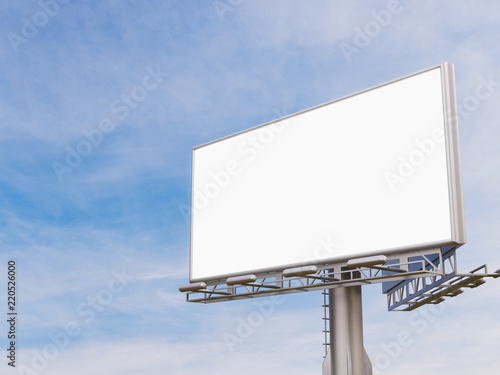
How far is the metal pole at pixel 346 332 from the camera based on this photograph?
987 cm

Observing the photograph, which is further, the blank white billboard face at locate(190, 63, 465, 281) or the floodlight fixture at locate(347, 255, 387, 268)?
the blank white billboard face at locate(190, 63, 465, 281)

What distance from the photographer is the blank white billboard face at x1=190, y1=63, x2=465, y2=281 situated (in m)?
8.74

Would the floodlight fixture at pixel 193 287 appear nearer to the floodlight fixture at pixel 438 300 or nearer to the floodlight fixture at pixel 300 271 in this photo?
the floodlight fixture at pixel 300 271

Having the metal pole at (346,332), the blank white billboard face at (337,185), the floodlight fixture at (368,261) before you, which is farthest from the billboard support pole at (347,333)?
the floodlight fixture at (368,261)

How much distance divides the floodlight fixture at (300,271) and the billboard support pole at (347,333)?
1.05 metres

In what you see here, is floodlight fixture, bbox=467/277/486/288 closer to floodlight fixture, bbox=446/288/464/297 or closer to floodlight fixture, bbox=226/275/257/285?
floodlight fixture, bbox=446/288/464/297

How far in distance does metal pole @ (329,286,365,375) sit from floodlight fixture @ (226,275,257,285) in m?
1.39

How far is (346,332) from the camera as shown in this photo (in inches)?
392

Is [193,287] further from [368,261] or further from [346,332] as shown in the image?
[368,261]

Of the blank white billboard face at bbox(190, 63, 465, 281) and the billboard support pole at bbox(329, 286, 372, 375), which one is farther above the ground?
the blank white billboard face at bbox(190, 63, 465, 281)

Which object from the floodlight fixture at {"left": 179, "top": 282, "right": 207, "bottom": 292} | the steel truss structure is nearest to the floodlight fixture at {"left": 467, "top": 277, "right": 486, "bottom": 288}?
the steel truss structure

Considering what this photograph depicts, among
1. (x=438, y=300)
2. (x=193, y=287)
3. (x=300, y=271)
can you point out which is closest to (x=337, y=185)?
(x=300, y=271)

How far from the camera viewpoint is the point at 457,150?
28.5 feet

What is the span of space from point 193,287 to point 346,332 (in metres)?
3.10
